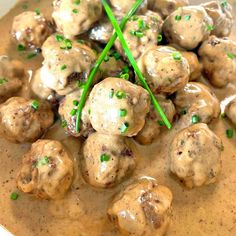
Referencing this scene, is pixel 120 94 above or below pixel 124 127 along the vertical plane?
above

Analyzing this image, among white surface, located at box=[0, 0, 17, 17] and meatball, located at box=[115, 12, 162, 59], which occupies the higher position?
white surface, located at box=[0, 0, 17, 17]

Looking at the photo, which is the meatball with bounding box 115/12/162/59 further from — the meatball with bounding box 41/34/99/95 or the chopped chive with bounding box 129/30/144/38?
the meatball with bounding box 41/34/99/95

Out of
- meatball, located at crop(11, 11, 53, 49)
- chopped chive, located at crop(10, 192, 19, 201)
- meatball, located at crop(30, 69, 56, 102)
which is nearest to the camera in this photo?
chopped chive, located at crop(10, 192, 19, 201)

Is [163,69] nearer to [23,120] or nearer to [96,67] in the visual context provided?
[96,67]

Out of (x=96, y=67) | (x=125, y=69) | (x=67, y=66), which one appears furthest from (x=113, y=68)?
(x=67, y=66)

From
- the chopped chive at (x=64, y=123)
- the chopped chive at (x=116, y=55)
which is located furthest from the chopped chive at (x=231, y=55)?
the chopped chive at (x=64, y=123)

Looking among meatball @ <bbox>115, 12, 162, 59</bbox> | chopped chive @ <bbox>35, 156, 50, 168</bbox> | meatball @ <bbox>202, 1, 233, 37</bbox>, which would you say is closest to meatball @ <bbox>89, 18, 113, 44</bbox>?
meatball @ <bbox>115, 12, 162, 59</bbox>

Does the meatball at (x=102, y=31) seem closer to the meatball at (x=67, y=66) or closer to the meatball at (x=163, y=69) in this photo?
the meatball at (x=67, y=66)

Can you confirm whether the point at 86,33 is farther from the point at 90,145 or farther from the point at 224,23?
the point at 224,23
